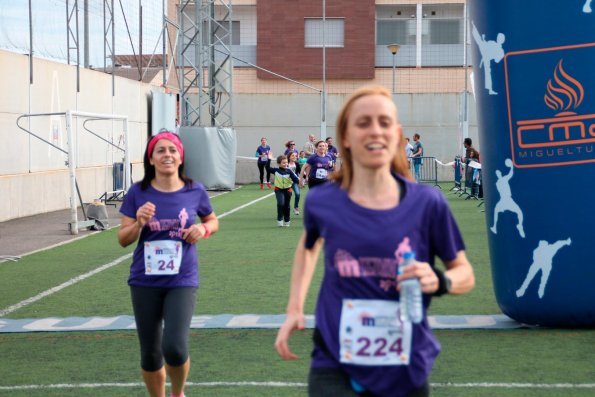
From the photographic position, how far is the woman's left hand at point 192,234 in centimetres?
679

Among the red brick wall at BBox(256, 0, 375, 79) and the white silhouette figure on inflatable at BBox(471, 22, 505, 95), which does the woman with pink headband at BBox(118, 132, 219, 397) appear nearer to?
the white silhouette figure on inflatable at BBox(471, 22, 505, 95)

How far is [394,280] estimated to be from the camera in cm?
401

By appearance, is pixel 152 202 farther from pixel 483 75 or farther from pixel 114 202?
pixel 114 202

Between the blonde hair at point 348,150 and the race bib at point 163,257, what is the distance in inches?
102

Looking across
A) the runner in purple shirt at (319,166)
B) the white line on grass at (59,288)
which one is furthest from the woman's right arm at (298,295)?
the runner in purple shirt at (319,166)

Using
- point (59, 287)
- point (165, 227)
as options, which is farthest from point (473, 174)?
point (165, 227)

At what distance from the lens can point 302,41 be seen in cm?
5481

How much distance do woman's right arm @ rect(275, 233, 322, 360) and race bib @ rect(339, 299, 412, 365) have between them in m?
0.31

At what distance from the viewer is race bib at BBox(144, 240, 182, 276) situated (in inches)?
264

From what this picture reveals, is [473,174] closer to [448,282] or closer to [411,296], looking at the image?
[448,282]

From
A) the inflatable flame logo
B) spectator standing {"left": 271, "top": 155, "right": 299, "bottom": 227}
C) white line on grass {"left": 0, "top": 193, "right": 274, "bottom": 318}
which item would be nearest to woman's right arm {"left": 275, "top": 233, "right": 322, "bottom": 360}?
the inflatable flame logo

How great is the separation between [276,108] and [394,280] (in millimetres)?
39942

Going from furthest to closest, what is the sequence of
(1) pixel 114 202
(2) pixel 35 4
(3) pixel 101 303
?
(1) pixel 114 202 → (2) pixel 35 4 → (3) pixel 101 303

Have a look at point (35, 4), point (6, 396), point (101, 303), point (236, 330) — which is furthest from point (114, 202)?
point (6, 396)
